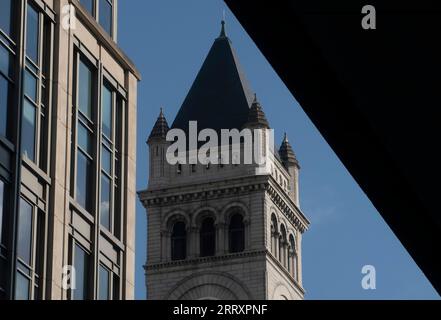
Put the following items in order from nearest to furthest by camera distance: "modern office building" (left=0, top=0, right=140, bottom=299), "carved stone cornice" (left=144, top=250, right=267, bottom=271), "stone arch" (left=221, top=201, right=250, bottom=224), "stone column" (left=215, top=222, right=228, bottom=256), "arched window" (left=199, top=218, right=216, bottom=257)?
"modern office building" (left=0, top=0, right=140, bottom=299)
"carved stone cornice" (left=144, top=250, right=267, bottom=271)
"stone column" (left=215, top=222, right=228, bottom=256)
"stone arch" (left=221, top=201, right=250, bottom=224)
"arched window" (left=199, top=218, right=216, bottom=257)

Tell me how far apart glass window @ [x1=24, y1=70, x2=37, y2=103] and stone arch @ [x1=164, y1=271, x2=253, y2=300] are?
96.4 m

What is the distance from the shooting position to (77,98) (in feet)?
131

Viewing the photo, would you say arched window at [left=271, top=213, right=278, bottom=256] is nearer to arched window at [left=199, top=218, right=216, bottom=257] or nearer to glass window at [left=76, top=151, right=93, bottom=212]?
arched window at [left=199, top=218, right=216, bottom=257]

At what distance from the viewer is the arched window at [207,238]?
138m

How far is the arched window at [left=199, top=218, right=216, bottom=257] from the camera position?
138 m

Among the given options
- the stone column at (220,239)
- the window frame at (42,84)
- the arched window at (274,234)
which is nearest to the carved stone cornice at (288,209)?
the arched window at (274,234)

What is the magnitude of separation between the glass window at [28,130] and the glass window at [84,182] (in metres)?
2.96

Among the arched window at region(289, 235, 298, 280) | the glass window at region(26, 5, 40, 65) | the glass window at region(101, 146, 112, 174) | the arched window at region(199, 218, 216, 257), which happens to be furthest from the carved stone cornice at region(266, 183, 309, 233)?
the glass window at region(26, 5, 40, 65)

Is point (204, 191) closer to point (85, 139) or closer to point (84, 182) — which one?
point (85, 139)

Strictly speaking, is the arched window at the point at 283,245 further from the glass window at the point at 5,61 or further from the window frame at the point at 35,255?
the glass window at the point at 5,61

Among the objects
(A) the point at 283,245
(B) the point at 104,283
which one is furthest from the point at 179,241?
(B) the point at 104,283

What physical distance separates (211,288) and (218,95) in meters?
22.5

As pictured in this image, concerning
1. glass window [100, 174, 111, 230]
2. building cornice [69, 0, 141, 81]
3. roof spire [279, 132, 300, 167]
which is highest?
roof spire [279, 132, 300, 167]
